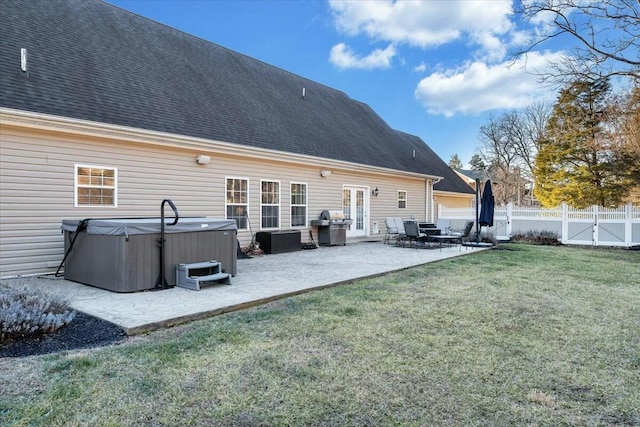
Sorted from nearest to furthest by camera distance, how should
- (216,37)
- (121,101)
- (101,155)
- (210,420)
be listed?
(210,420) < (101,155) < (121,101) < (216,37)

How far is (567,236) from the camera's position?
14.9 meters

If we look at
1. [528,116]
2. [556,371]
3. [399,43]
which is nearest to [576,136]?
[399,43]

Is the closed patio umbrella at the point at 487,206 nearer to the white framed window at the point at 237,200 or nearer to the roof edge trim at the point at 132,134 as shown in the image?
the roof edge trim at the point at 132,134

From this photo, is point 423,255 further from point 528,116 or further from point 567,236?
point 528,116

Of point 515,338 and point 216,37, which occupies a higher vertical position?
point 216,37

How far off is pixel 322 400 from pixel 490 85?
23.1 m

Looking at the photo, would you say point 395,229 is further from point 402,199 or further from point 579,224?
point 579,224

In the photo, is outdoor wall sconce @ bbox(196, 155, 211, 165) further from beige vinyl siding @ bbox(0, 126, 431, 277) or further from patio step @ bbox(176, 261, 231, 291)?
patio step @ bbox(176, 261, 231, 291)

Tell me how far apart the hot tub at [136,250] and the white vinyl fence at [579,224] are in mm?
12807

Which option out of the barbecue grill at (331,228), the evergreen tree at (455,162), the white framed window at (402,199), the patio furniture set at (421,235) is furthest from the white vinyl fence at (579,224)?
the evergreen tree at (455,162)

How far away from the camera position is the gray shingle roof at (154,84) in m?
7.33

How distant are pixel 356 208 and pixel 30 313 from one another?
11.3 meters

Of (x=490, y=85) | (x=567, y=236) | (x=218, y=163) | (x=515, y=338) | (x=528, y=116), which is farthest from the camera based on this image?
(x=528, y=116)

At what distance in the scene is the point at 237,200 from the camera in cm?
1014
